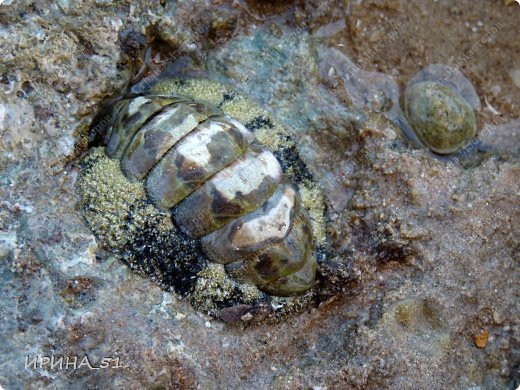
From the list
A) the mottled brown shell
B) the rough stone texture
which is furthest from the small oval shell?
the mottled brown shell

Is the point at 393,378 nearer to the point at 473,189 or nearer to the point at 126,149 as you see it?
the point at 473,189

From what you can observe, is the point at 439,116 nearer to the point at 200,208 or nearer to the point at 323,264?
the point at 323,264

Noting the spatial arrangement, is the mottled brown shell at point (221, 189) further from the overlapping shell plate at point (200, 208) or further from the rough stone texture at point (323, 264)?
the rough stone texture at point (323, 264)

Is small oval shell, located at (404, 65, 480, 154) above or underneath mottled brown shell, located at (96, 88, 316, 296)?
underneath

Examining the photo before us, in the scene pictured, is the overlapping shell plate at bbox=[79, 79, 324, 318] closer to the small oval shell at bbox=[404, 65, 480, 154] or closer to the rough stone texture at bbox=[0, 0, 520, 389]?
the rough stone texture at bbox=[0, 0, 520, 389]

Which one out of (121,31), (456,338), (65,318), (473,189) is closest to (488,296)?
(456,338)

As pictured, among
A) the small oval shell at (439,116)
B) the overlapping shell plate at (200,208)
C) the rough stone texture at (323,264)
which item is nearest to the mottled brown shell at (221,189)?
the overlapping shell plate at (200,208)
